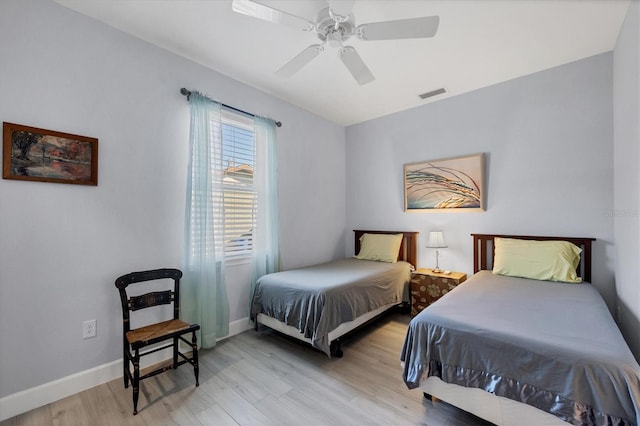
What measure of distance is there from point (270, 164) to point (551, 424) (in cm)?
312

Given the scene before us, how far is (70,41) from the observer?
203 cm

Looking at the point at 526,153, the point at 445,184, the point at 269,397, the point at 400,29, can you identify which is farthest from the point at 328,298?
the point at 526,153

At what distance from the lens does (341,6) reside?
63.6 inches

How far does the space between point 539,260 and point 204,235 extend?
334 centimetres

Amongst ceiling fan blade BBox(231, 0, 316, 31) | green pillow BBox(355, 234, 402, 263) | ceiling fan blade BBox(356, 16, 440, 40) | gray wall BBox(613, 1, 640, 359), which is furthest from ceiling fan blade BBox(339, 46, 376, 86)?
green pillow BBox(355, 234, 402, 263)

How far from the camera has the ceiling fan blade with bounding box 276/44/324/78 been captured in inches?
78.1

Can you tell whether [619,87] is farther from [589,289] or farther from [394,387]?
[394,387]

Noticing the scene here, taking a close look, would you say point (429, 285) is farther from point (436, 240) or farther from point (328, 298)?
point (328, 298)

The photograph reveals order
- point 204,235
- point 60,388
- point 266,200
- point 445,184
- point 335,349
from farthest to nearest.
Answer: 1. point 445,184
2. point 266,200
3. point 204,235
4. point 335,349
5. point 60,388

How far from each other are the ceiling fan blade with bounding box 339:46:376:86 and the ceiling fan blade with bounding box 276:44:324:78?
0.18 meters

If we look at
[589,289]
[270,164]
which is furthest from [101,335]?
[589,289]

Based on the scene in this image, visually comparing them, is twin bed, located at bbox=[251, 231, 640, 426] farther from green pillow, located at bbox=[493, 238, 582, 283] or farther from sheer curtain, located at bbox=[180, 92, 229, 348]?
sheer curtain, located at bbox=[180, 92, 229, 348]

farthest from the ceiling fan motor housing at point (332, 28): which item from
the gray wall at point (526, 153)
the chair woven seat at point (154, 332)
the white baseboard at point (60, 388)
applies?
the white baseboard at point (60, 388)

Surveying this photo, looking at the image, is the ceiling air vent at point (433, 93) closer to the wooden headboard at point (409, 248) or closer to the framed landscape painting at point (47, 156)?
the wooden headboard at point (409, 248)
